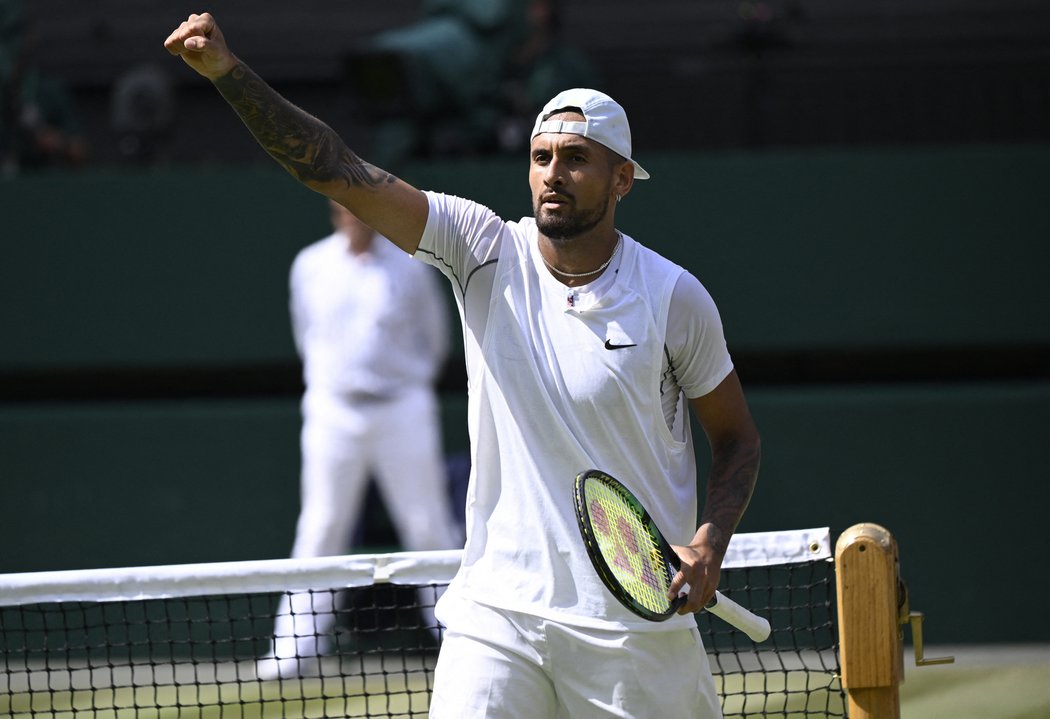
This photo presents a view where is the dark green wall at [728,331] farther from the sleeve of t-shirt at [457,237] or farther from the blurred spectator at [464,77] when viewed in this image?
the sleeve of t-shirt at [457,237]

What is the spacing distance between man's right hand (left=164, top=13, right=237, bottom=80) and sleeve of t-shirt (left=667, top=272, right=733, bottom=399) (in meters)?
1.12

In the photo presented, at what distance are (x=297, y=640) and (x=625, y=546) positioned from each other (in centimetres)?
385

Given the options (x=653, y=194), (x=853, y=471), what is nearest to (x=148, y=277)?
(x=653, y=194)

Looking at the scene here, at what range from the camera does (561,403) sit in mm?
3371

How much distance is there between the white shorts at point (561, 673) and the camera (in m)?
3.27

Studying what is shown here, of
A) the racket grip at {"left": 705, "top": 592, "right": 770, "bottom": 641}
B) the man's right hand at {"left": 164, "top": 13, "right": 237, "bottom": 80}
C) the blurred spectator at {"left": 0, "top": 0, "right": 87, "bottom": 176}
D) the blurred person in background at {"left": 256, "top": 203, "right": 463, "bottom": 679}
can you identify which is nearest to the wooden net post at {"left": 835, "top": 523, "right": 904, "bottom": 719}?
the racket grip at {"left": 705, "top": 592, "right": 770, "bottom": 641}

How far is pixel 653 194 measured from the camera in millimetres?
7773

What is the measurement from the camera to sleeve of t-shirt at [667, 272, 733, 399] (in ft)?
11.3

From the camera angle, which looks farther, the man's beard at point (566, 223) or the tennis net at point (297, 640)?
the tennis net at point (297, 640)

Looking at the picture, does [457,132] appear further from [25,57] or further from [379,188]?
[379,188]

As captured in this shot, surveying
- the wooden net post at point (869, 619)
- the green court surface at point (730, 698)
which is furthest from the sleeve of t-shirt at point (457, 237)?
the green court surface at point (730, 698)

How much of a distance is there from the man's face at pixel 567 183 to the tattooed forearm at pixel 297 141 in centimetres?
35

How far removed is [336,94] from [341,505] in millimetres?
3958

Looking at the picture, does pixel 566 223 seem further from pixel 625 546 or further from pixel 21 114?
pixel 21 114
